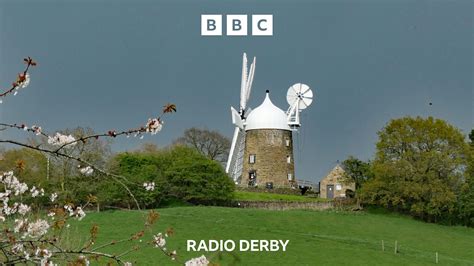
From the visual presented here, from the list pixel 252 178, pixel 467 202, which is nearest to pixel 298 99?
pixel 252 178

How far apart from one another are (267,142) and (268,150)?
0.58m

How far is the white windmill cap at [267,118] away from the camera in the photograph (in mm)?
49781

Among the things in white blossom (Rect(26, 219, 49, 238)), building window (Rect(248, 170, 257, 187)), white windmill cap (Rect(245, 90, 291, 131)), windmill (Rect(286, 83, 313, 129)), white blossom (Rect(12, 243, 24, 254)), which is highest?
windmill (Rect(286, 83, 313, 129))

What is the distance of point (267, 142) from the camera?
4950 cm

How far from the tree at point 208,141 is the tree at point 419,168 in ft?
72.3

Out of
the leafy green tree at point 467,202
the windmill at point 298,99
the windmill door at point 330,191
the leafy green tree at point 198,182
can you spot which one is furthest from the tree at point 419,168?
the windmill at point 298,99

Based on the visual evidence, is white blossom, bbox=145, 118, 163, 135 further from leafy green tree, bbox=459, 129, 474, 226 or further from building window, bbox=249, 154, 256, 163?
building window, bbox=249, 154, 256, 163

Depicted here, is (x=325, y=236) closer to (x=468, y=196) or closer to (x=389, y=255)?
(x=389, y=255)

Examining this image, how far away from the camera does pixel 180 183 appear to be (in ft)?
126

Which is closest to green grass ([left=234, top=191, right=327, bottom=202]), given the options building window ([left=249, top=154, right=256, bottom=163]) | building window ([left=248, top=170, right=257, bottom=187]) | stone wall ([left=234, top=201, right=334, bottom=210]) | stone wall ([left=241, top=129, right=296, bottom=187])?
stone wall ([left=241, top=129, right=296, bottom=187])

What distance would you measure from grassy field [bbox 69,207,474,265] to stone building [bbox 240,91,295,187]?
1258 centimetres

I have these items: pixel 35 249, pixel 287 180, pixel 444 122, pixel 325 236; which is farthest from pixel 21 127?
pixel 287 180

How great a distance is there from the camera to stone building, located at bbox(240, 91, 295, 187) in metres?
49.2

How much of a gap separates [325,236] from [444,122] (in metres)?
14.8
